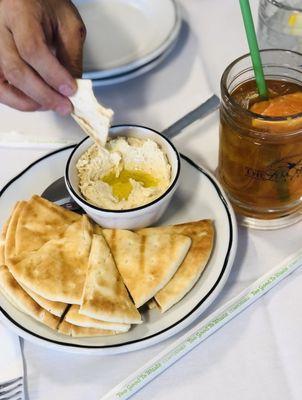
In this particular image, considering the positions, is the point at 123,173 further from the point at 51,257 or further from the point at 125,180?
the point at 51,257

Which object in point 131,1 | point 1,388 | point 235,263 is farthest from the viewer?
point 131,1

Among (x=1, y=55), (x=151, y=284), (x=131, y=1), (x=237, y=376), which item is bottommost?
(x=237, y=376)

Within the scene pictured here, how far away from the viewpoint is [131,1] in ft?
4.14

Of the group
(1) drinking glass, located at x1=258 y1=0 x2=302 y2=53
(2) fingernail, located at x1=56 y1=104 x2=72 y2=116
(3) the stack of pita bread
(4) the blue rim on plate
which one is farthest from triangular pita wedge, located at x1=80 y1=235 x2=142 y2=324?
(1) drinking glass, located at x1=258 y1=0 x2=302 y2=53

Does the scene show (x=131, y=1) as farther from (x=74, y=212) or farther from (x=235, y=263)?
(x=235, y=263)

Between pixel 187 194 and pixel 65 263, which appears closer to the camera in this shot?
pixel 65 263

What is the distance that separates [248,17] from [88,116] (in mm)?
284

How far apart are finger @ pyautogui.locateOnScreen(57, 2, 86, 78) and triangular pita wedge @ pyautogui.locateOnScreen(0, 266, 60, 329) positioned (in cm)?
39

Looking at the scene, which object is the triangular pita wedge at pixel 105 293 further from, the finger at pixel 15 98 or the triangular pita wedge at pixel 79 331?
the finger at pixel 15 98

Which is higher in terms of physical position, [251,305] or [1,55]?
[1,55]

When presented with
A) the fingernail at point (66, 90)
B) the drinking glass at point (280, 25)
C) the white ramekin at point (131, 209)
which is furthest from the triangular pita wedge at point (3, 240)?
the drinking glass at point (280, 25)

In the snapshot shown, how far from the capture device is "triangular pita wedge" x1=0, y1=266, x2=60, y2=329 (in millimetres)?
713

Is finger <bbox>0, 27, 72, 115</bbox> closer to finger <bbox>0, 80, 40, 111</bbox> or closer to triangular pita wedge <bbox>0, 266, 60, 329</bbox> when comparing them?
finger <bbox>0, 80, 40, 111</bbox>

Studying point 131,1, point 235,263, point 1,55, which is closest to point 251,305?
point 235,263
